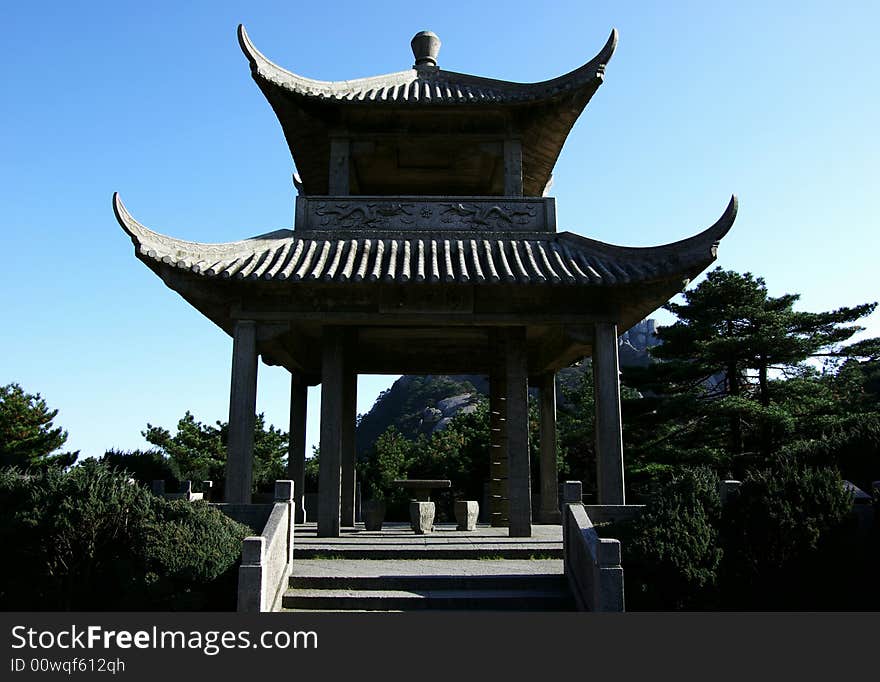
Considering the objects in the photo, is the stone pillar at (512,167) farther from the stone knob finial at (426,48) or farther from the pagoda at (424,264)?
the stone knob finial at (426,48)

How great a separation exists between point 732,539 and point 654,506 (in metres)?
0.78

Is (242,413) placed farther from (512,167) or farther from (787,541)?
(787,541)

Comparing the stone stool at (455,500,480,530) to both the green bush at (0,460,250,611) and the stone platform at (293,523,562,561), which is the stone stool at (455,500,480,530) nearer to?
the stone platform at (293,523,562,561)

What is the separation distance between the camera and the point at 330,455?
1088 cm

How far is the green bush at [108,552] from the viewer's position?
6.82 meters

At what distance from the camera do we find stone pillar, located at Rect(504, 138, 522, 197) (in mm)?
12531

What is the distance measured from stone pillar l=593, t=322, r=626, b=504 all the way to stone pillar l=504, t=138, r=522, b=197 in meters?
3.00

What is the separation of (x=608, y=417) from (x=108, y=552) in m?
6.67

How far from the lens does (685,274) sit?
413 inches

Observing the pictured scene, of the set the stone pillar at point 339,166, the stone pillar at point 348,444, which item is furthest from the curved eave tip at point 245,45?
the stone pillar at point 348,444

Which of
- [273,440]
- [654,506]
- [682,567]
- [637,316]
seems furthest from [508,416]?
[273,440]

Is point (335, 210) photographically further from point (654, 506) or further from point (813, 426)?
point (813, 426)

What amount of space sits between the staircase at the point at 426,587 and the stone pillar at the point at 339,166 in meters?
6.43

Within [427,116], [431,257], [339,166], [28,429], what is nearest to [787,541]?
[431,257]
